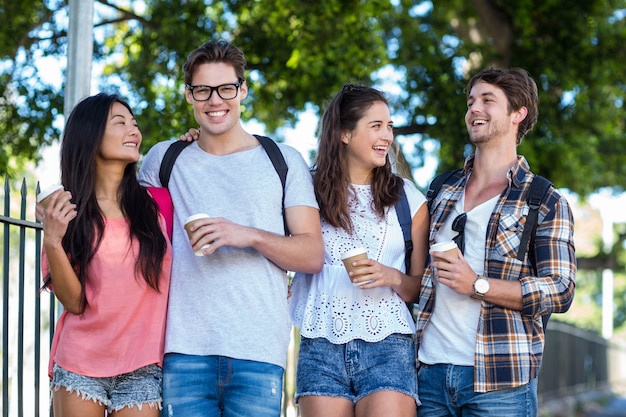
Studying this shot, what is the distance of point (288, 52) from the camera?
1083 centimetres

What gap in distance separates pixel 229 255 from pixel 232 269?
6cm

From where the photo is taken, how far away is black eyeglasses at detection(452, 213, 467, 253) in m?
3.72

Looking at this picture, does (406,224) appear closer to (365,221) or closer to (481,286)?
(365,221)

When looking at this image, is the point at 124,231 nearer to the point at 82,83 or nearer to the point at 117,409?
the point at 117,409

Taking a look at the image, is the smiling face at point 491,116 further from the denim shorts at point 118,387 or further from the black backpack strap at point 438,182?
the denim shorts at point 118,387

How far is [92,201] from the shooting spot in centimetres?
356

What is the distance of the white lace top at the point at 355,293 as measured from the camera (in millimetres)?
3717

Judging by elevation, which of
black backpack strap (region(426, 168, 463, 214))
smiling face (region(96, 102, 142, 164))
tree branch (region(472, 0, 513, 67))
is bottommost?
black backpack strap (region(426, 168, 463, 214))

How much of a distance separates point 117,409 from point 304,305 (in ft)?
3.05

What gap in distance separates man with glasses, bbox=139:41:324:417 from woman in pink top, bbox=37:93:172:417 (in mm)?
98

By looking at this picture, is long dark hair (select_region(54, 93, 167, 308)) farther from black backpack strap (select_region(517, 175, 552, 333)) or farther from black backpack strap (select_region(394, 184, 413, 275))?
black backpack strap (select_region(517, 175, 552, 333))

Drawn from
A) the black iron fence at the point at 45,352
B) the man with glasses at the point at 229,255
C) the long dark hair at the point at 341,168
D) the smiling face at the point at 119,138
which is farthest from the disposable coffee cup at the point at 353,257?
the black iron fence at the point at 45,352

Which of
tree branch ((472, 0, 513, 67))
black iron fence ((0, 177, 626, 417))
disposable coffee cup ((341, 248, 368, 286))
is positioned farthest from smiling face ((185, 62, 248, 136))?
tree branch ((472, 0, 513, 67))

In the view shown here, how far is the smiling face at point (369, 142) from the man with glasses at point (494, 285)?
38 cm
